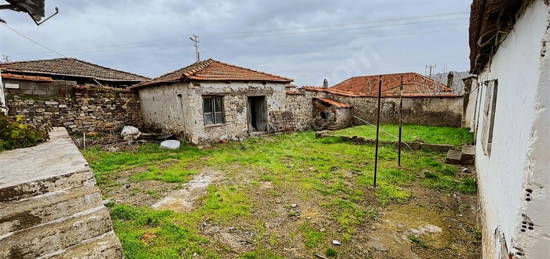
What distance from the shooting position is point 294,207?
4.69m

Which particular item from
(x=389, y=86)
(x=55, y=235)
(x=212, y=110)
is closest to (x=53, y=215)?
(x=55, y=235)

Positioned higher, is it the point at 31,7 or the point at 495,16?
the point at 31,7

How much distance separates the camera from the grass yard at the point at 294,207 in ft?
11.3

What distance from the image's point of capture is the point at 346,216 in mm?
4277

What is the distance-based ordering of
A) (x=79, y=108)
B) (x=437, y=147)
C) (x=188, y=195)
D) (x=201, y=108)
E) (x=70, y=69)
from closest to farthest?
(x=188, y=195)
(x=437, y=147)
(x=201, y=108)
(x=79, y=108)
(x=70, y=69)

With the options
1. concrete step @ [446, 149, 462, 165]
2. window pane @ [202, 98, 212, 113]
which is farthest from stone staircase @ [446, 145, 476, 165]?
window pane @ [202, 98, 212, 113]

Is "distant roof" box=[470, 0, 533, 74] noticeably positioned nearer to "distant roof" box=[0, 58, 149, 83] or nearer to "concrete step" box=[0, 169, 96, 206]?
"concrete step" box=[0, 169, 96, 206]

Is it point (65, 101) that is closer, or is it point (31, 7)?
point (31, 7)

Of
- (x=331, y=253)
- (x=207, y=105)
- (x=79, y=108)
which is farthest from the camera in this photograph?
(x=207, y=105)

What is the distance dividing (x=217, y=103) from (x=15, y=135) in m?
6.91

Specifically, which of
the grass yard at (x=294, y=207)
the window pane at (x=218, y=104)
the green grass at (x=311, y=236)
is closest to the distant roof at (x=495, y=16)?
the grass yard at (x=294, y=207)

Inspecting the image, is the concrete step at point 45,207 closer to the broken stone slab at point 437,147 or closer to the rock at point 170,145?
the rock at point 170,145

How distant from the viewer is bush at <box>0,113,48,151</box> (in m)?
4.05

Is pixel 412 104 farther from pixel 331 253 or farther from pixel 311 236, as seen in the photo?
pixel 331 253
